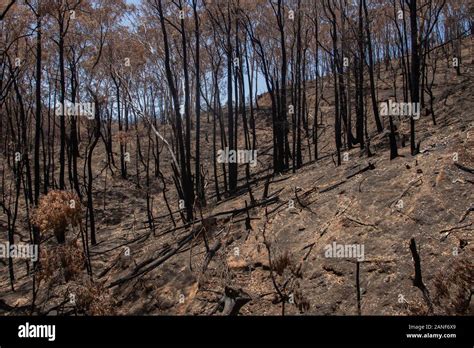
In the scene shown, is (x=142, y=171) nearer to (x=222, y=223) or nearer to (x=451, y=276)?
(x=222, y=223)

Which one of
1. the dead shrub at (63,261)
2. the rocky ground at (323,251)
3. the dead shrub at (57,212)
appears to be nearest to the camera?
the rocky ground at (323,251)

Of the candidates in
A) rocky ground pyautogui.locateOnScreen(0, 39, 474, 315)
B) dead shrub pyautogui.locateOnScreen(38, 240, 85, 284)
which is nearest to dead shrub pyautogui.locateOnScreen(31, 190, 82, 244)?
dead shrub pyautogui.locateOnScreen(38, 240, 85, 284)

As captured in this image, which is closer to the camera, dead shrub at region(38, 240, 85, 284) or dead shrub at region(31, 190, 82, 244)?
dead shrub at region(31, 190, 82, 244)

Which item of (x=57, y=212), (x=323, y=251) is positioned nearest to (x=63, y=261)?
(x=57, y=212)

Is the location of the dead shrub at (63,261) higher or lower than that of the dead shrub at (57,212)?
lower

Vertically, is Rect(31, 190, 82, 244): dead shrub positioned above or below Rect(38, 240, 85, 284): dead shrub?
above

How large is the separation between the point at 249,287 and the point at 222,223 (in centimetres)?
386

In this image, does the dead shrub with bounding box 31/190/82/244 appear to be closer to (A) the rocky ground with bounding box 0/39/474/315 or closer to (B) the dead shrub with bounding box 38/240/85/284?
(B) the dead shrub with bounding box 38/240/85/284

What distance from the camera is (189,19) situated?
862 inches

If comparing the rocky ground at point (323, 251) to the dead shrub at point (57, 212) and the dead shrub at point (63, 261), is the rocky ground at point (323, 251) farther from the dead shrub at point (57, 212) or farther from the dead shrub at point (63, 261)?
the dead shrub at point (57, 212)

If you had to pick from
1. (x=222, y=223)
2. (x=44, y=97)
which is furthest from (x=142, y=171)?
(x=222, y=223)

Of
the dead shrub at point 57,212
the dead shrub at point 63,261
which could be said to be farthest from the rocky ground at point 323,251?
the dead shrub at point 57,212

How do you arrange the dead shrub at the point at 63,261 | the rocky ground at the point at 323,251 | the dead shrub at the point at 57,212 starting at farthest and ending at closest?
the dead shrub at the point at 63,261, the dead shrub at the point at 57,212, the rocky ground at the point at 323,251

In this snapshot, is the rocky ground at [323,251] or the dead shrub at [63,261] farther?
the dead shrub at [63,261]
